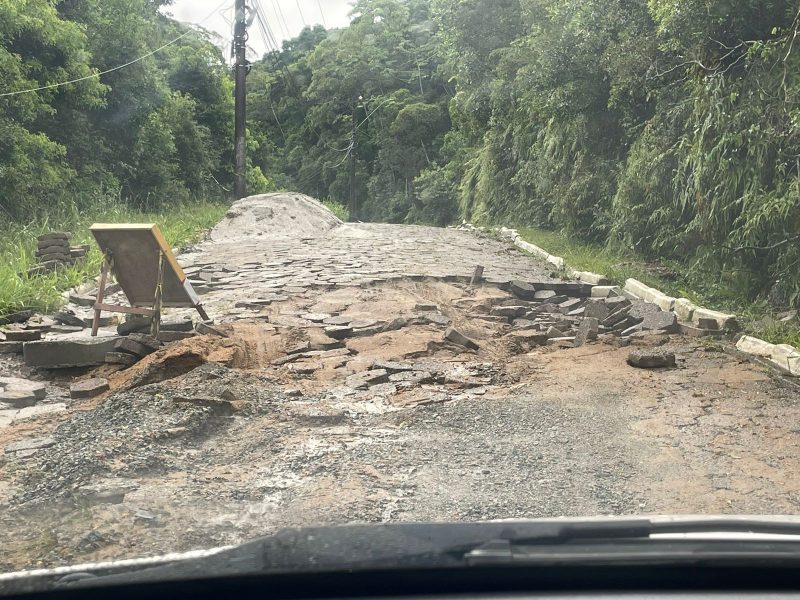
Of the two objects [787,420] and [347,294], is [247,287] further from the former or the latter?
[787,420]

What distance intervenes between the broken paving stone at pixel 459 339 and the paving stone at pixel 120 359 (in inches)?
106

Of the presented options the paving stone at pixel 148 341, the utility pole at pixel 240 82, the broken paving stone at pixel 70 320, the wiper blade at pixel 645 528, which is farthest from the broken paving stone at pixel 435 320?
the utility pole at pixel 240 82

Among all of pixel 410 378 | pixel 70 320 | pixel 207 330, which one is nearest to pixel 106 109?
pixel 70 320

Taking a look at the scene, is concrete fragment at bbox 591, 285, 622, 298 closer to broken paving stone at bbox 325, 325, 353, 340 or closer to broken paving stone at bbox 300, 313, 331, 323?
broken paving stone at bbox 300, 313, 331, 323

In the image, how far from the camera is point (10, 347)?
718 centimetres

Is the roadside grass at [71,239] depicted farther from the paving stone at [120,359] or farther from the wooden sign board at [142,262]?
the paving stone at [120,359]

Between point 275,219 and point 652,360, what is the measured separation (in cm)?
1437

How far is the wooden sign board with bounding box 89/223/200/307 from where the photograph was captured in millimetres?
7469

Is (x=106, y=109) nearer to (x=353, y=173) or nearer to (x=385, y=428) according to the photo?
(x=385, y=428)

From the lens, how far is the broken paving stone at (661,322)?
8.09m

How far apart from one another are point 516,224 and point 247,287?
37.8 ft

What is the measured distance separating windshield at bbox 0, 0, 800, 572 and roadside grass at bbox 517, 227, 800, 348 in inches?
2.8

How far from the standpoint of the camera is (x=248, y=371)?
6.39 m

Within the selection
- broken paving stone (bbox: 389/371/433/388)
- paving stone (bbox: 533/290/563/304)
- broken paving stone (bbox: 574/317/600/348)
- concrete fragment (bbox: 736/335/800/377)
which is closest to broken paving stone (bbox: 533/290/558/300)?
paving stone (bbox: 533/290/563/304)
